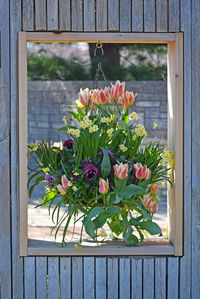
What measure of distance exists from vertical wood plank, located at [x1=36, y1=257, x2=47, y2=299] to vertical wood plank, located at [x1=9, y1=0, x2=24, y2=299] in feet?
0.29

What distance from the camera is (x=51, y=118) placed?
22.1 feet

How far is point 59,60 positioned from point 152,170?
4.78 m

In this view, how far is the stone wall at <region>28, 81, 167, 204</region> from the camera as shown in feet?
20.4

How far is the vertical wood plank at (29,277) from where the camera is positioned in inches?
100

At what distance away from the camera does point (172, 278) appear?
8.45 ft

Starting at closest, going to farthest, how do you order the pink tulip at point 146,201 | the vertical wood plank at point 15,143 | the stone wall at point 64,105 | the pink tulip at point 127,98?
the vertical wood plank at point 15,143 → the pink tulip at point 146,201 → the pink tulip at point 127,98 → the stone wall at point 64,105

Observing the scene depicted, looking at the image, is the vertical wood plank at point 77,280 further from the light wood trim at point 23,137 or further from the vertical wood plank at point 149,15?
the vertical wood plank at point 149,15

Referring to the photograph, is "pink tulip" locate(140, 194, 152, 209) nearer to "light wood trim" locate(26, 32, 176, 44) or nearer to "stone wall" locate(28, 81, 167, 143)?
"light wood trim" locate(26, 32, 176, 44)

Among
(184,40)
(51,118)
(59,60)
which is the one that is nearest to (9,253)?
(184,40)

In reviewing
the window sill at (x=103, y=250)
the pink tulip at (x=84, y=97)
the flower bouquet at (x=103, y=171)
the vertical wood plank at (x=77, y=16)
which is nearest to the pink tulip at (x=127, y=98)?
the flower bouquet at (x=103, y=171)

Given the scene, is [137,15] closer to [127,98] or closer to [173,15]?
[173,15]

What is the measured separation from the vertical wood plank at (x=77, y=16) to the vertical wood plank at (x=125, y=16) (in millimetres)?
204

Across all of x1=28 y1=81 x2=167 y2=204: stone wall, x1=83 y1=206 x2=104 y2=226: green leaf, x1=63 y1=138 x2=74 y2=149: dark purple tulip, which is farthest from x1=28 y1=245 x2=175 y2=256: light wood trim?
x1=28 y1=81 x2=167 y2=204: stone wall

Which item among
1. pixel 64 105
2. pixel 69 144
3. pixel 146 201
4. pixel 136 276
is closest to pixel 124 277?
pixel 136 276
